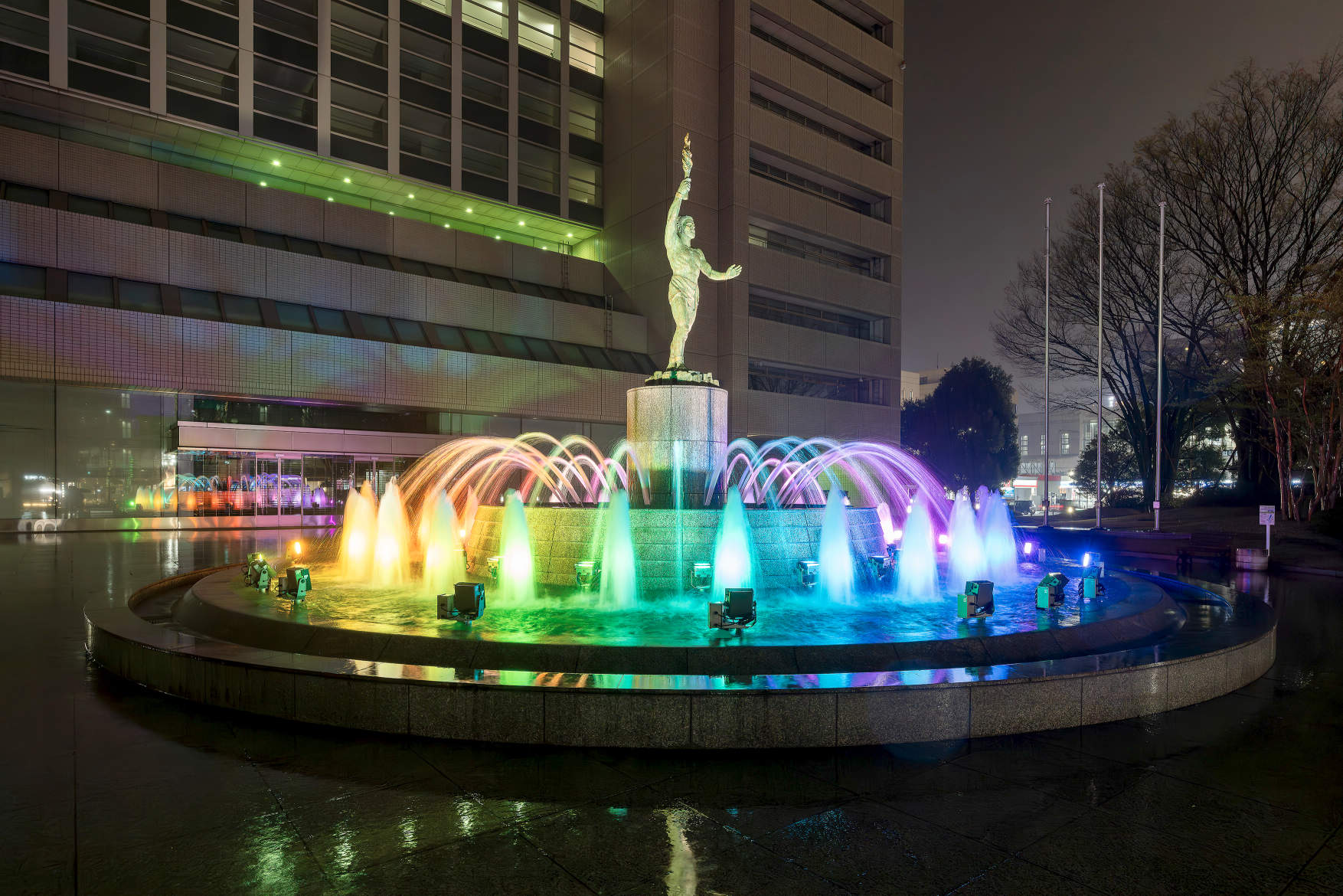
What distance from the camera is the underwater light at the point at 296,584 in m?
9.69

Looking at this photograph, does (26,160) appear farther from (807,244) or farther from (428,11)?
(807,244)

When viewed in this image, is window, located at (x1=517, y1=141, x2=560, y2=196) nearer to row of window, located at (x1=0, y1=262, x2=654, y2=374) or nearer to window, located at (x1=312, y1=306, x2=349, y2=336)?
row of window, located at (x1=0, y1=262, x2=654, y2=374)

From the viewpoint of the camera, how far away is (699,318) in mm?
35812

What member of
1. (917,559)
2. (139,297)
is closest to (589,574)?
(917,559)

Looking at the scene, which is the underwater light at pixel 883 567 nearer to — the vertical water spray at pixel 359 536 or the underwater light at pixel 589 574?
the underwater light at pixel 589 574

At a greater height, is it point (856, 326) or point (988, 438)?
point (856, 326)

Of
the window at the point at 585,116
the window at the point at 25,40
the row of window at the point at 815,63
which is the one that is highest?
the row of window at the point at 815,63

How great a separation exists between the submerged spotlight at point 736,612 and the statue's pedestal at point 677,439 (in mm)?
6966

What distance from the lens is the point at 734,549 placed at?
11.1m

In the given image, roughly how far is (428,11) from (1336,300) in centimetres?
3765

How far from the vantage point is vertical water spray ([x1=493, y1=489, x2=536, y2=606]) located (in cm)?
1095

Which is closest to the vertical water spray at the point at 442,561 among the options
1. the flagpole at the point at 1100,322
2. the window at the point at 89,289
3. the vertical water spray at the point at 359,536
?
the vertical water spray at the point at 359,536

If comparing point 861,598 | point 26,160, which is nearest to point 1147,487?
point 861,598

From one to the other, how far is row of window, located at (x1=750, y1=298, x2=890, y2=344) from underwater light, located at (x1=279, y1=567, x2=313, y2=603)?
3100cm
